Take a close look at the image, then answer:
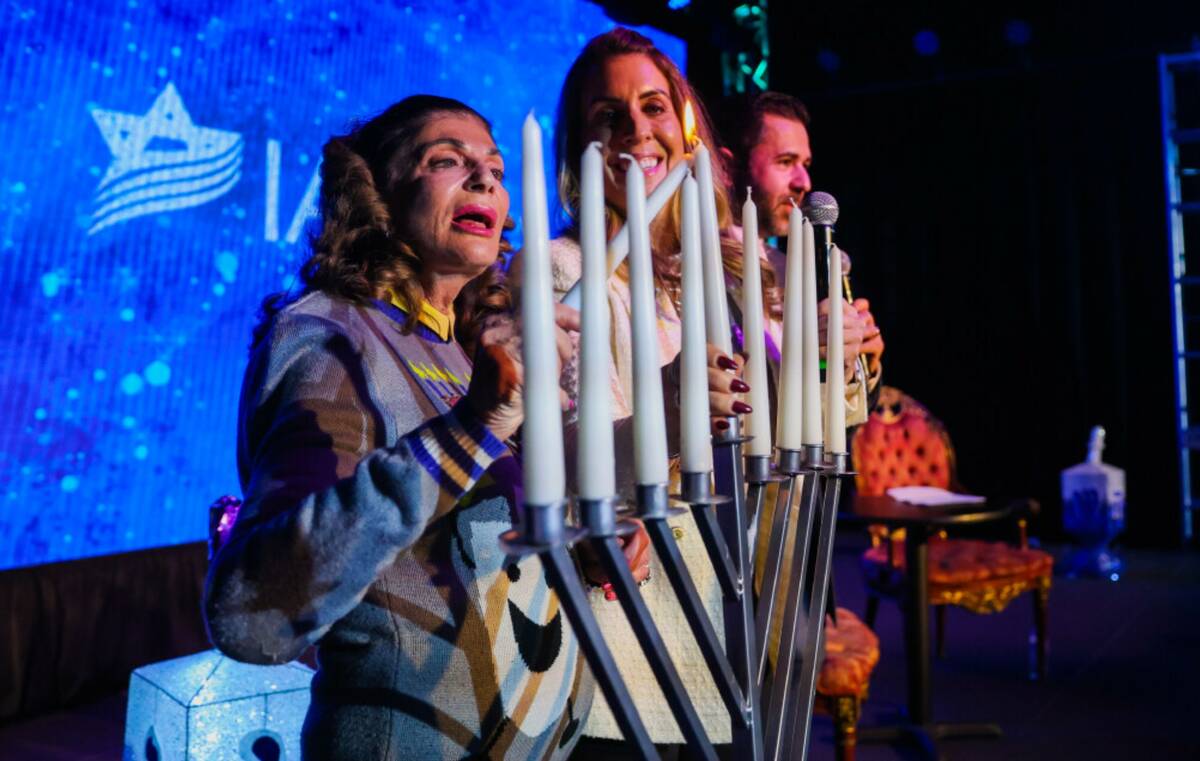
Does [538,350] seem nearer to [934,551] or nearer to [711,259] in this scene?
[711,259]

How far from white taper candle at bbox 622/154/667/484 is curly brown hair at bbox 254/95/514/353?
517 mm

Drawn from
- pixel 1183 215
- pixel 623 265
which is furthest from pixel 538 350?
pixel 1183 215

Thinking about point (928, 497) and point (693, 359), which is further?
point (928, 497)

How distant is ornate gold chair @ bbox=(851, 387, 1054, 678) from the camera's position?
3.75 metres

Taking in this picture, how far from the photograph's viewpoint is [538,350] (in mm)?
492

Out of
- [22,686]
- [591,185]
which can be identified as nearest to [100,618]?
[22,686]

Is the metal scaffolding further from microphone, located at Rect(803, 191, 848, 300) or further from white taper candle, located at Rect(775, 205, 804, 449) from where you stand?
white taper candle, located at Rect(775, 205, 804, 449)

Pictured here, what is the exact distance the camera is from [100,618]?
342cm

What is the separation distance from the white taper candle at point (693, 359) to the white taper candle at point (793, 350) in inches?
6.4

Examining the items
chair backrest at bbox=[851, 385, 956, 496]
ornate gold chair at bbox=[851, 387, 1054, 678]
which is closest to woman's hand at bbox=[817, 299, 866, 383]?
ornate gold chair at bbox=[851, 387, 1054, 678]

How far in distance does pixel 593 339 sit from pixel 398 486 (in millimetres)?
268

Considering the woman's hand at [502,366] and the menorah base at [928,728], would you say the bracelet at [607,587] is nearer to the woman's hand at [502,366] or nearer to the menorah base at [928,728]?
the woman's hand at [502,366]

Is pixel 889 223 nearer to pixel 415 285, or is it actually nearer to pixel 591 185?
pixel 415 285

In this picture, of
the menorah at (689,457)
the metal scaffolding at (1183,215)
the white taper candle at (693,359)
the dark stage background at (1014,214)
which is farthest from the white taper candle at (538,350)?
the metal scaffolding at (1183,215)
